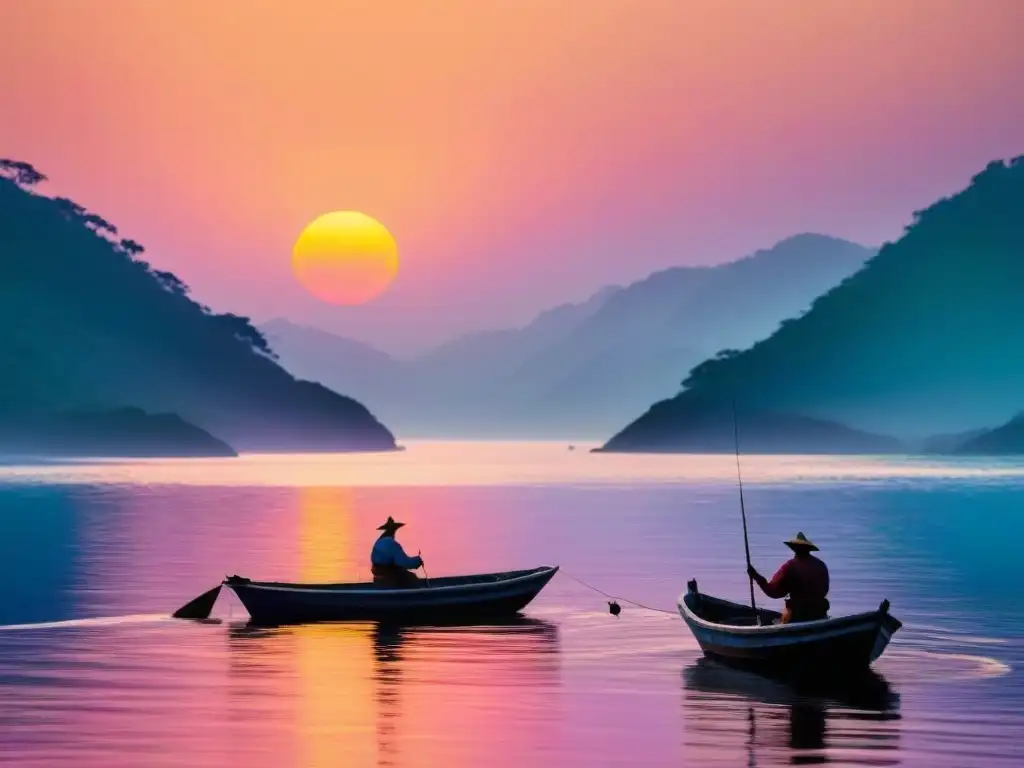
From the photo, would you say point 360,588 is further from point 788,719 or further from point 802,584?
point 788,719

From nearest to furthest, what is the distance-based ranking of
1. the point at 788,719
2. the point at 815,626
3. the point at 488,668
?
1. the point at 788,719
2. the point at 815,626
3. the point at 488,668

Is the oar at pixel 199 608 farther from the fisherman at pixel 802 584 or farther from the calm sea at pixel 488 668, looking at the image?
the fisherman at pixel 802 584

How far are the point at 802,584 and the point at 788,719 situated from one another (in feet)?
14.0

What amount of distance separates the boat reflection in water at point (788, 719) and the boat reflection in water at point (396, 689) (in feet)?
8.45

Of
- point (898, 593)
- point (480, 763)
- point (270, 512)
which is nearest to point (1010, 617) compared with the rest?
point (898, 593)

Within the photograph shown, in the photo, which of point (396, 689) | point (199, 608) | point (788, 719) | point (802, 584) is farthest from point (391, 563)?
point (788, 719)

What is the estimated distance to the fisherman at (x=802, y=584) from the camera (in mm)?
29625

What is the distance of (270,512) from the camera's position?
108 meters

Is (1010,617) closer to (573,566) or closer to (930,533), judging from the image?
(573,566)

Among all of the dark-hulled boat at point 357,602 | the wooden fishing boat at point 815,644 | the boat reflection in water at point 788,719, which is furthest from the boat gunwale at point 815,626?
the dark-hulled boat at point 357,602

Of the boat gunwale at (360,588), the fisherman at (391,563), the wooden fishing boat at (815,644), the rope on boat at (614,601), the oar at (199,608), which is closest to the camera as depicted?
the wooden fishing boat at (815,644)

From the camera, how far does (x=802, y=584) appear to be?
2967 cm

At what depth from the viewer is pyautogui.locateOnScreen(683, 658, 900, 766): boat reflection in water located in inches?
907

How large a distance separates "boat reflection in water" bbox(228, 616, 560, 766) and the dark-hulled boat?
0.41 m
